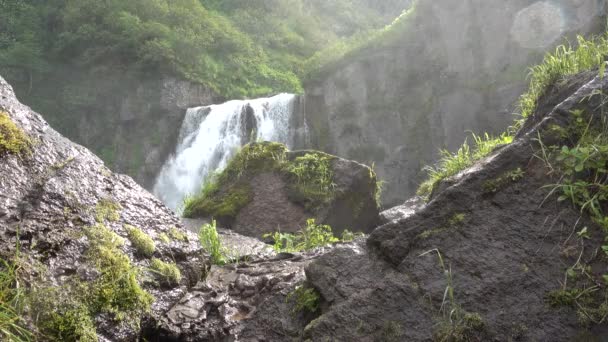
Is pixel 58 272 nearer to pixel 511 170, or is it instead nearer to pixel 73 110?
pixel 511 170

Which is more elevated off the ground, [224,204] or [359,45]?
[359,45]

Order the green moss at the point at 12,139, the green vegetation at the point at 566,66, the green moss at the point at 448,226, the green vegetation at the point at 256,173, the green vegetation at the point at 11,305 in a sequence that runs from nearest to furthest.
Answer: the green vegetation at the point at 11,305 → the green moss at the point at 448,226 → the green moss at the point at 12,139 → the green vegetation at the point at 566,66 → the green vegetation at the point at 256,173

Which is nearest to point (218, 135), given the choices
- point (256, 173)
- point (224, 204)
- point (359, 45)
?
point (359, 45)

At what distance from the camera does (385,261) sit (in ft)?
10.5

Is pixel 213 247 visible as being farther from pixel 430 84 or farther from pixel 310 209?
pixel 430 84

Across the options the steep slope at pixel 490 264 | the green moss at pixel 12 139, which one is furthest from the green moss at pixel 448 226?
the green moss at pixel 12 139

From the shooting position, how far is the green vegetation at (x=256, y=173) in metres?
8.02

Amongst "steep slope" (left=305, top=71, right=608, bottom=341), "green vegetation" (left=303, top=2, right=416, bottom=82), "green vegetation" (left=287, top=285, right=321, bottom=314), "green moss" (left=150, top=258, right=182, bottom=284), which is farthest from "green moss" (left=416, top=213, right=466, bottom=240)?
"green vegetation" (left=303, top=2, right=416, bottom=82)

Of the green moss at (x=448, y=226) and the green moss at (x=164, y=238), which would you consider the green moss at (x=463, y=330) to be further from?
the green moss at (x=164, y=238)

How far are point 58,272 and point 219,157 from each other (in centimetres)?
1460

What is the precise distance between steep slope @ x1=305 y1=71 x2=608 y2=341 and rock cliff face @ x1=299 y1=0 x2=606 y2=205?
12.3 metres

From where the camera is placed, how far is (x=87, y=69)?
23938mm

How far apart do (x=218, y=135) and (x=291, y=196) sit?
1060 centimetres

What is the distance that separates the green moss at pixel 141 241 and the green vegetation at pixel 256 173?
4.23 metres
